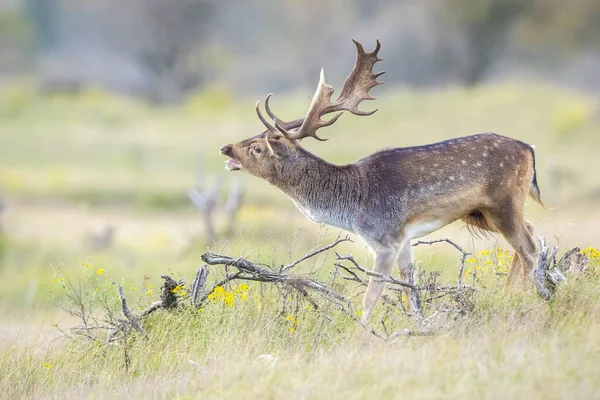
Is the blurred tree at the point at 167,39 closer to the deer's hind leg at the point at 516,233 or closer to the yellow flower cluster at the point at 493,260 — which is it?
the yellow flower cluster at the point at 493,260

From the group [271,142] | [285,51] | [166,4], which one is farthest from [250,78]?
[271,142]

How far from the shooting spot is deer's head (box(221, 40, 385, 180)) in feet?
35.6

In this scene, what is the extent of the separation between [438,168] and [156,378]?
11.8 feet

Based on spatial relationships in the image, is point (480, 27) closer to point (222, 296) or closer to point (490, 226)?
point (490, 226)

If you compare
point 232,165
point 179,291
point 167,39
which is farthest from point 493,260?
point 167,39

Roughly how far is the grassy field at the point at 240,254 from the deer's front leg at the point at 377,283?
199mm

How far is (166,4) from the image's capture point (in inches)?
2773

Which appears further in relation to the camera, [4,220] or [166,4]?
[166,4]

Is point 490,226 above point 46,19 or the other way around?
the other way around

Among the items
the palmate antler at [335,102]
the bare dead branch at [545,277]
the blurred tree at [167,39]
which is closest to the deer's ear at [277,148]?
the palmate antler at [335,102]

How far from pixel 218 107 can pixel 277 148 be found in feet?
143

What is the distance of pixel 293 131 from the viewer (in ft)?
36.0

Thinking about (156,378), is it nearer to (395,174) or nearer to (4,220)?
(395,174)

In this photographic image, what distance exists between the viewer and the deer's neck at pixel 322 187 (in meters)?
10.6
